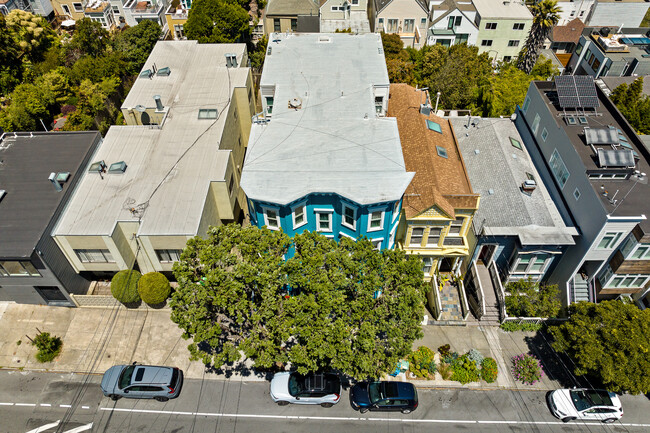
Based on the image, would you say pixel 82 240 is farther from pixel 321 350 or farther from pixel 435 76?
pixel 435 76

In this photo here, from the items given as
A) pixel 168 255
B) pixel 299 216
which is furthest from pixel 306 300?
pixel 168 255

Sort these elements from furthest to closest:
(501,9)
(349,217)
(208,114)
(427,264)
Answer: (501,9) → (208,114) → (427,264) → (349,217)

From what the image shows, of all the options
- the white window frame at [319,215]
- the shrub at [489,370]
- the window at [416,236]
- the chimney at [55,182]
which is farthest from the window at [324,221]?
the chimney at [55,182]

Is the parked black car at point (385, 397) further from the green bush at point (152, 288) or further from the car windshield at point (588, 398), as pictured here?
the green bush at point (152, 288)

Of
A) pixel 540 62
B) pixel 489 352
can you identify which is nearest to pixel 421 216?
pixel 489 352

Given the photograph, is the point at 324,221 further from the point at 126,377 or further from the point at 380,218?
the point at 126,377

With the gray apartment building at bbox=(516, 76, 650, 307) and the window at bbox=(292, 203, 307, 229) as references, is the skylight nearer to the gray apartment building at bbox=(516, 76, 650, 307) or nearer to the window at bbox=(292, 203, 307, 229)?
the gray apartment building at bbox=(516, 76, 650, 307)
